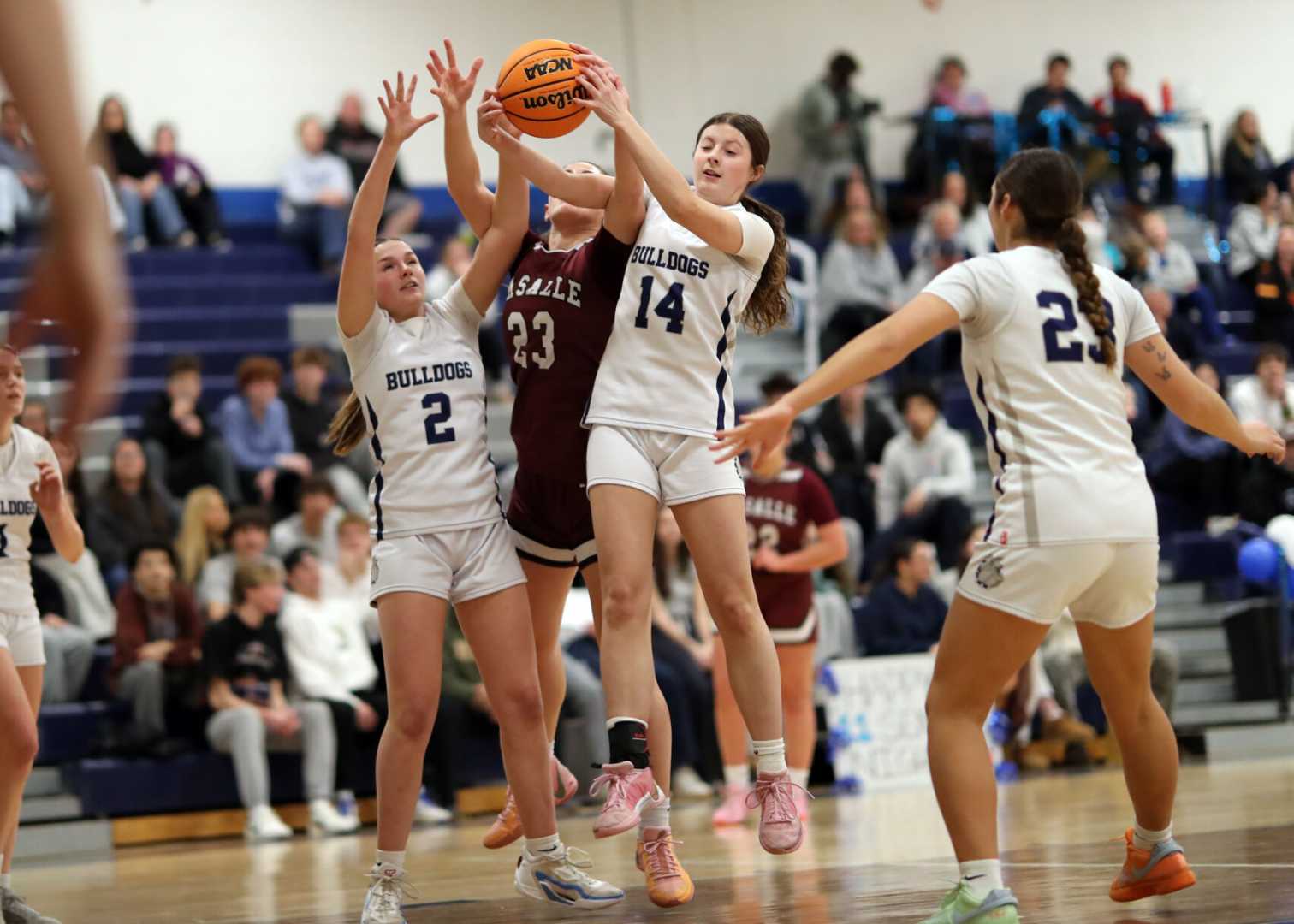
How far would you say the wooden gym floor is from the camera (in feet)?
14.8

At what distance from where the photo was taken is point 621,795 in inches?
179

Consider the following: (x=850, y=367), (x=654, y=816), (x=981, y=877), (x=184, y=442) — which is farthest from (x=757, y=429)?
(x=184, y=442)

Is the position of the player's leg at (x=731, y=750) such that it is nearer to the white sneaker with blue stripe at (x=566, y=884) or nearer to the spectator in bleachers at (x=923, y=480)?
the white sneaker with blue stripe at (x=566, y=884)

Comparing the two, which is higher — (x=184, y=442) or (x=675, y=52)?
(x=675, y=52)

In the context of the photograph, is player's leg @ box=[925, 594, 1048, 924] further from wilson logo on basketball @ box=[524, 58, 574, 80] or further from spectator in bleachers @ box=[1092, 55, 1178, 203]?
spectator in bleachers @ box=[1092, 55, 1178, 203]

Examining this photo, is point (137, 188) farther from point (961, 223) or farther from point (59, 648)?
point (961, 223)

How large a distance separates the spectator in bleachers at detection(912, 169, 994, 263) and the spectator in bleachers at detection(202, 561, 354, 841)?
24.6 ft

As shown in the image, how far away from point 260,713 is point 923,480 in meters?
4.99

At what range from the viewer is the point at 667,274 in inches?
190

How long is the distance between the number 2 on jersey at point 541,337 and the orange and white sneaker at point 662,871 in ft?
4.73

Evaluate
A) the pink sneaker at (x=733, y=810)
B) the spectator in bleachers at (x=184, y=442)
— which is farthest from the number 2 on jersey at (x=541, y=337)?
the spectator in bleachers at (x=184, y=442)

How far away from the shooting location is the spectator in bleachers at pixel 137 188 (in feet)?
45.1

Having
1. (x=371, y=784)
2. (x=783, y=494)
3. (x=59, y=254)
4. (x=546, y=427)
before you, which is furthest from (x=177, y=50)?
(x=59, y=254)

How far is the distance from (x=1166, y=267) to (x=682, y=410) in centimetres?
1175
